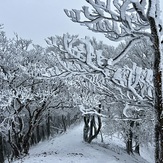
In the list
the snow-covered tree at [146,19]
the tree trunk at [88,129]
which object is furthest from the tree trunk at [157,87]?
the tree trunk at [88,129]

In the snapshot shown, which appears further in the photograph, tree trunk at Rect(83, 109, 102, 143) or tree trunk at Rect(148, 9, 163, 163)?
tree trunk at Rect(83, 109, 102, 143)

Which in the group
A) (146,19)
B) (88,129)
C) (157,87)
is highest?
(146,19)

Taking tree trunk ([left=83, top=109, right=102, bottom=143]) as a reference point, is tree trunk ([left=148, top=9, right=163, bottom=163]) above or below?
above

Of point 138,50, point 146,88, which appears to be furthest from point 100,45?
point 146,88

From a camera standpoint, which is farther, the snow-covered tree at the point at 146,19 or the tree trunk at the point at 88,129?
the tree trunk at the point at 88,129

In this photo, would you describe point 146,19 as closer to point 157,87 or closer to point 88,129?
point 157,87

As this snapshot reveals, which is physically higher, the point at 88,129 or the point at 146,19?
the point at 146,19

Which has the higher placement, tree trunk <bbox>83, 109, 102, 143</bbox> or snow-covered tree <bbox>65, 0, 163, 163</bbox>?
snow-covered tree <bbox>65, 0, 163, 163</bbox>

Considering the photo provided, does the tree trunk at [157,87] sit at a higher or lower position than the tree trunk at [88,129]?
higher

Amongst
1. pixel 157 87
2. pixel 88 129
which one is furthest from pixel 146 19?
pixel 88 129

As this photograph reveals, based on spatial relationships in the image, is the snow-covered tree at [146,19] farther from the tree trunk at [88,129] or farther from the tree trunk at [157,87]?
the tree trunk at [88,129]

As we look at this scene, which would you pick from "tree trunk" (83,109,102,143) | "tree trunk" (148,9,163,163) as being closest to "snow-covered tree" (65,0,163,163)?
"tree trunk" (148,9,163,163)

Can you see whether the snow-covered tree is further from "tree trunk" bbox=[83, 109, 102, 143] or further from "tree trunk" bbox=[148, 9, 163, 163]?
"tree trunk" bbox=[83, 109, 102, 143]

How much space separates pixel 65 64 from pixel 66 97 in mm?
13846
